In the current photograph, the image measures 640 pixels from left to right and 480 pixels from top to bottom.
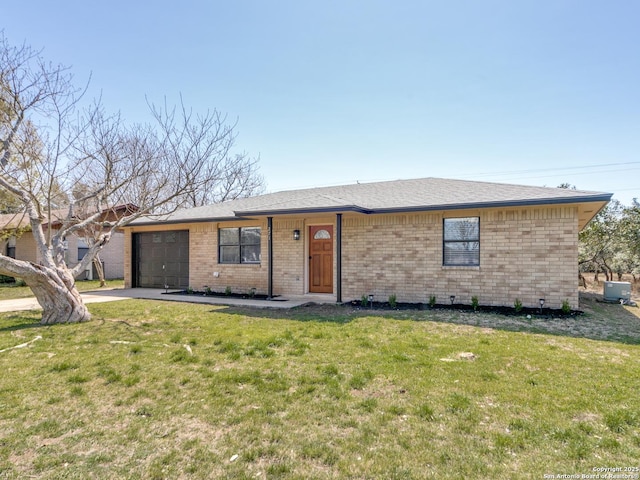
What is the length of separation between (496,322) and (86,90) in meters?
9.73

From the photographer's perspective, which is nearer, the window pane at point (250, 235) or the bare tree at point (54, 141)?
the bare tree at point (54, 141)

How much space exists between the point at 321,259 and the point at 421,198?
11.5ft

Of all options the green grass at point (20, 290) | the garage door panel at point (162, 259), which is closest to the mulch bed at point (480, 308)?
the garage door panel at point (162, 259)

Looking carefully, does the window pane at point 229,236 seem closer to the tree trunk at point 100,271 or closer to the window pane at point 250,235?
the window pane at point 250,235

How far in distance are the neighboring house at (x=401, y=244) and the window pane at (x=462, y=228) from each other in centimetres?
3

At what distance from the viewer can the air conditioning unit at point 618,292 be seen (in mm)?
11211

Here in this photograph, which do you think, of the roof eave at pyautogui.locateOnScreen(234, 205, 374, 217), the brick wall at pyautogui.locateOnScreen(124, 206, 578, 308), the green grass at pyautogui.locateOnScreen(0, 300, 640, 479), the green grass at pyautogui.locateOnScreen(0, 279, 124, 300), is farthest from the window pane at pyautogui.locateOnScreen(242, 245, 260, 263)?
the green grass at pyautogui.locateOnScreen(0, 279, 124, 300)

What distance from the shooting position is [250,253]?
42.1 feet

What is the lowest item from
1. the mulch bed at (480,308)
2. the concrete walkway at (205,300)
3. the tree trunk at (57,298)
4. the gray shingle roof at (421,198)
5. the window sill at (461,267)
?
the concrete walkway at (205,300)

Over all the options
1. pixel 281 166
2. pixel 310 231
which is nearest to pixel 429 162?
pixel 281 166

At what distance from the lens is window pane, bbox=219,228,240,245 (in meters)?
13.1

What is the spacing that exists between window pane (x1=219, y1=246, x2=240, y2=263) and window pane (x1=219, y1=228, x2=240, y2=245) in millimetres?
173

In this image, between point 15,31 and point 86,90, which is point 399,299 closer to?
point 86,90

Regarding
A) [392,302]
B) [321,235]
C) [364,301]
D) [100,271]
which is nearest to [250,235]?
[321,235]
